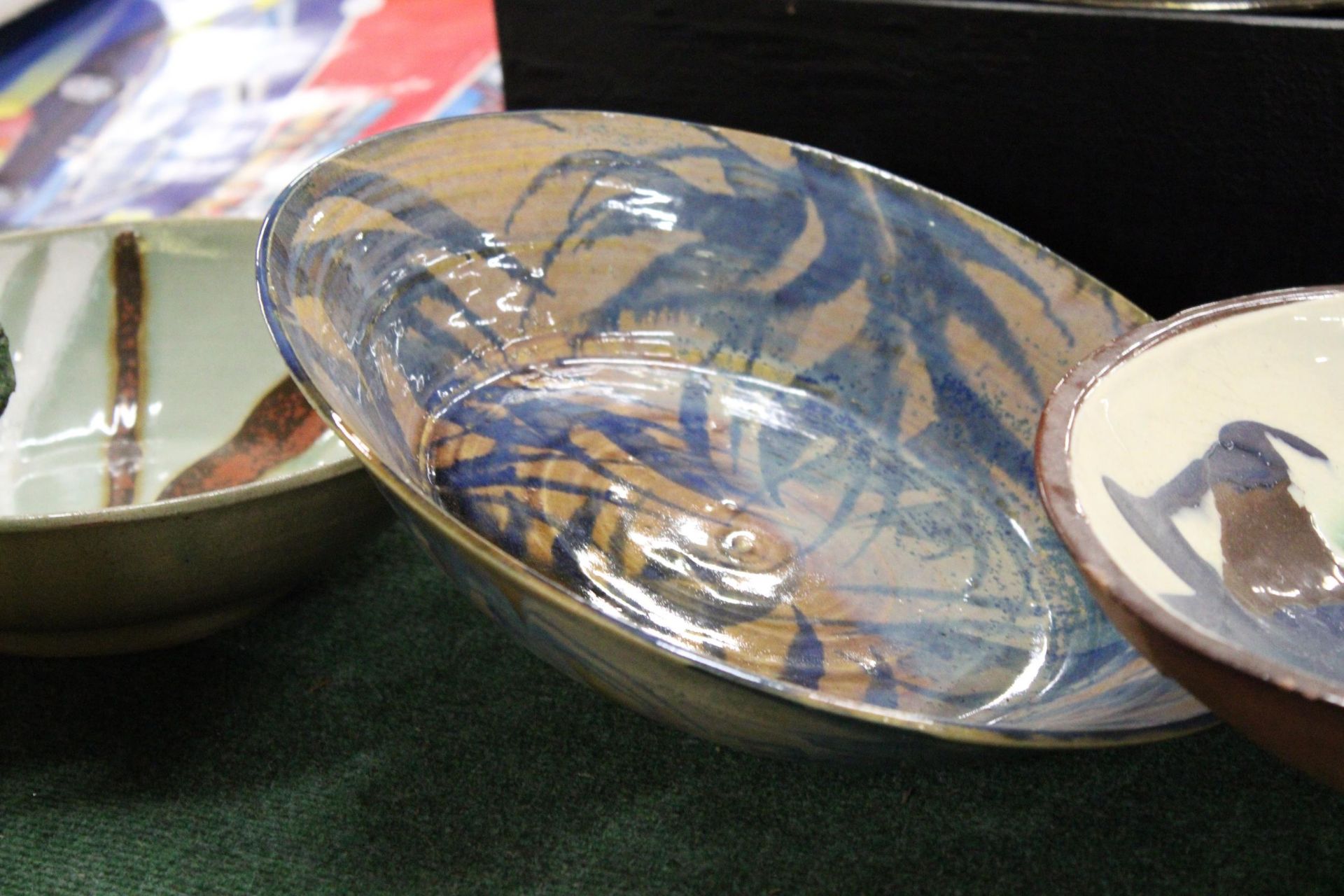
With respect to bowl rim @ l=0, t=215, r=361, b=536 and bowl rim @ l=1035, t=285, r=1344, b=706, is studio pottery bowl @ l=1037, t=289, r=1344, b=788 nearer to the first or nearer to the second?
bowl rim @ l=1035, t=285, r=1344, b=706

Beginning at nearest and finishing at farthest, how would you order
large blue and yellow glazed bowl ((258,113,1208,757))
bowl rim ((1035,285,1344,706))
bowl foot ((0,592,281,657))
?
bowl rim ((1035,285,1344,706))
large blue and yellow glazed bowl ((258,113,1208,757))
bowl foot ((0,592,281,657))

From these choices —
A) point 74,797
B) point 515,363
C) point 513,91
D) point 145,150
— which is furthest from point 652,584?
point 145,150

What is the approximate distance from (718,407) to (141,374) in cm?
48

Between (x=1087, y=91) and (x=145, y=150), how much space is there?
1.28 metres

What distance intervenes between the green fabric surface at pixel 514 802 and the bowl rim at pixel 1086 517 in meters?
0.27

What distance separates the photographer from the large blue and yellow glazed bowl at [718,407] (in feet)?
1.78

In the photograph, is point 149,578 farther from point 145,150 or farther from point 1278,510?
point 145,150

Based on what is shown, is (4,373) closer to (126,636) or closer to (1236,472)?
(126,636)

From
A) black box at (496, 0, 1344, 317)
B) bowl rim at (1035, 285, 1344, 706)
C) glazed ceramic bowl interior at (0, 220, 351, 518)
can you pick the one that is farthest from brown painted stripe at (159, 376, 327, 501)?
bowl rim at (1035, 285, 1344, 706)

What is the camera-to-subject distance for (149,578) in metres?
0.66

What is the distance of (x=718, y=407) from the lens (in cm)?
81

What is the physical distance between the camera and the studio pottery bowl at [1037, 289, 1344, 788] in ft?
1.29

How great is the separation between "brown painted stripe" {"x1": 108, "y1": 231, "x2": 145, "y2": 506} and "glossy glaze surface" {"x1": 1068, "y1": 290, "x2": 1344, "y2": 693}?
71 centimetres

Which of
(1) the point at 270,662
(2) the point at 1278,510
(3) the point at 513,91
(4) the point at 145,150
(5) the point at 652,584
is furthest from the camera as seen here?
(4) the point at 145,150
